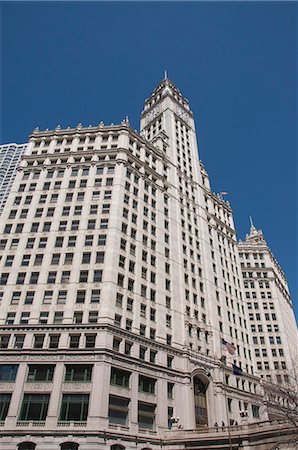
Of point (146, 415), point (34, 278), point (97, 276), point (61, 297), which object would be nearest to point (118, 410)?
point (146, 415)

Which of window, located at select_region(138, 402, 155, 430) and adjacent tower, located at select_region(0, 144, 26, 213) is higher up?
adjacent tower, located at select_region(0, 144, 26, 213)

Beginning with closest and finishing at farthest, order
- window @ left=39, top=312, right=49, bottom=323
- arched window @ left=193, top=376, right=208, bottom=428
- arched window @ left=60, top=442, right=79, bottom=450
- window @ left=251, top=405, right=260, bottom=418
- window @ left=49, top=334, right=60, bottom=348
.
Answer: arched window @ left=60, top=442, right=79, bottom=450
window @ left=49, top=334, right=60, bottom=348
window @ left=39, top=312, right=49, bottom=323
arched window @ left=193, top=376, right=208, bottom=428
window @ left=251, top=405, right=260, bottom=418

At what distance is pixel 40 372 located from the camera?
43406 millimetres

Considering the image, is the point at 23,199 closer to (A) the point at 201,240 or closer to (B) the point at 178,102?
(A) the point at 201,240

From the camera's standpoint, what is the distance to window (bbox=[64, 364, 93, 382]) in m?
42.6

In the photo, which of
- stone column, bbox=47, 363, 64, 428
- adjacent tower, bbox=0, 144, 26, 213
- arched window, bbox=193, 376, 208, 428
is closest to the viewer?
stone column, bbox=47, 363, 64, 428

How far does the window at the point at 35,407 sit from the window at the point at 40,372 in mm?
1859

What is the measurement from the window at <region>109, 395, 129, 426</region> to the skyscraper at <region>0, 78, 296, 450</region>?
0.50ft

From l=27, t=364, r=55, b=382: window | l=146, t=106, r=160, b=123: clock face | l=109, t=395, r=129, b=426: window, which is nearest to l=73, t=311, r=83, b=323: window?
l=27, t=364, r=55, b=382: window

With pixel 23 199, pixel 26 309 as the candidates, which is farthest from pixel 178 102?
pixel 26 309

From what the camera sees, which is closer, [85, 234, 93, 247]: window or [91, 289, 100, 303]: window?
[91, 289, 100, 303]: window

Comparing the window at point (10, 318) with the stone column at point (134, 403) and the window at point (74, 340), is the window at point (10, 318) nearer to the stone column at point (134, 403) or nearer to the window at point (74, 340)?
the window at point (74, 340)

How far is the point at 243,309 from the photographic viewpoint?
247 ft

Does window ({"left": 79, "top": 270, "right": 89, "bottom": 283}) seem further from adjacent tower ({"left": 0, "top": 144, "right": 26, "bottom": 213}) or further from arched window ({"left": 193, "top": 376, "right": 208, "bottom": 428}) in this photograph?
adjacent tower ({"left": 0, "top": 144, "right": 26, "bottom": 213})
